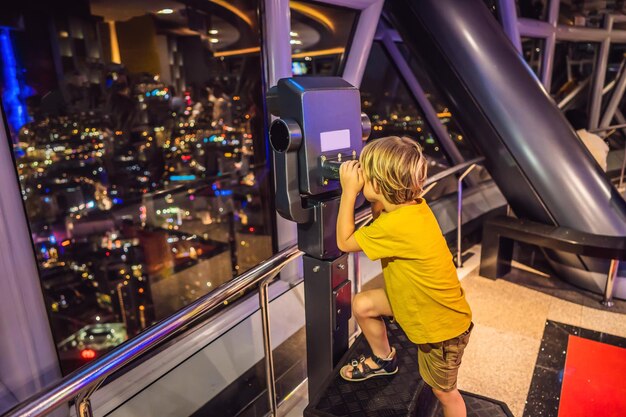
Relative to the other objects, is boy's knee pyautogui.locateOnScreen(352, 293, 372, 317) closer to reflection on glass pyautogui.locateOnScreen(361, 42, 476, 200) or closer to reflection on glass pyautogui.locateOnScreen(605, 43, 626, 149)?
reflection on glass pyautogui.locateOnScreen(361, 42, 476, 200)

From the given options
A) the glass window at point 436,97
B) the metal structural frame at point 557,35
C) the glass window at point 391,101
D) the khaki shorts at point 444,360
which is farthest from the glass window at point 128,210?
the khaki shorts at point 444,360

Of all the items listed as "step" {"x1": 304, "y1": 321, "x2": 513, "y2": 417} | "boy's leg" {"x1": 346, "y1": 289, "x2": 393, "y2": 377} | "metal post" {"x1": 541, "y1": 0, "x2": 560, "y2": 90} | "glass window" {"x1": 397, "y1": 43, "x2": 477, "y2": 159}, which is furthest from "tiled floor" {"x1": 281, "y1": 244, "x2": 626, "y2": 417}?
"metal post" {"x1": 541, "y1": 0, "x2": 560, "y2": 90}

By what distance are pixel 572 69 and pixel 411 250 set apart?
7.74 metres

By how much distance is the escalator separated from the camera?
10.1ft

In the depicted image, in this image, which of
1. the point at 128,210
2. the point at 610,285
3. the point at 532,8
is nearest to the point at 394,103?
the point at 532,8

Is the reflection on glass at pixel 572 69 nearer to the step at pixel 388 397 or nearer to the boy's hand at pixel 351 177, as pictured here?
the step at pixel 388 397

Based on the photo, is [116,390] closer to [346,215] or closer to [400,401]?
[400,401]

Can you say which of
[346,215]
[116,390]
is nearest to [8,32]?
[116,390]

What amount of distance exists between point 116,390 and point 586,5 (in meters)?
8.41

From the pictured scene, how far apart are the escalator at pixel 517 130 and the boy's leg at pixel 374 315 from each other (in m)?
2.28

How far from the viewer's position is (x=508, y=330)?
2645mm

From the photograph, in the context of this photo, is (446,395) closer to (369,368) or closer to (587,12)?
(369,368)

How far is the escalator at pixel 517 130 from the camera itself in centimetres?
308

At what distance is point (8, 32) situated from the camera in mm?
2107
